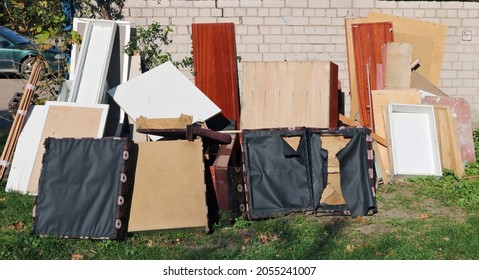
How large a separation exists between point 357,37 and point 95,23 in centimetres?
374

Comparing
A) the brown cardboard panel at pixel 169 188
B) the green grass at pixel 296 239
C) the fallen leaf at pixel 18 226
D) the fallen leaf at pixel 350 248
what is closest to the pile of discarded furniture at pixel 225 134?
the brown cardboard panel at pixel 169 188

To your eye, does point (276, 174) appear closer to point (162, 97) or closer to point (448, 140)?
point (162, 97)

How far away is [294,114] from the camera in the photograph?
912 cm

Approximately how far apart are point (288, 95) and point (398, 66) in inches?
66.7

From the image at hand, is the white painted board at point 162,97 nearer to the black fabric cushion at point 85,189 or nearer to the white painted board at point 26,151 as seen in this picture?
the white painted board at point 26,151

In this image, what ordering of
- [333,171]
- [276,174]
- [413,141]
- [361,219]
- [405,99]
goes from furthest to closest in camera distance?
[405,99] → [413,141] → [333,171] → [276,174] → [361,219]

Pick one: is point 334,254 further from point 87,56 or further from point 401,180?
point 87,56

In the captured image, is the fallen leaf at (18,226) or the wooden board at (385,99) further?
the wooden board at (385,99)

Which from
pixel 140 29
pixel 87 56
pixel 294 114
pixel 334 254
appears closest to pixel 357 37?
pixel 294 114

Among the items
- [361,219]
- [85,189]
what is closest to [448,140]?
[361,219]

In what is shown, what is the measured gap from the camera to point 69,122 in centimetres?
841

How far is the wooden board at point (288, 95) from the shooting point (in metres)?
9.11

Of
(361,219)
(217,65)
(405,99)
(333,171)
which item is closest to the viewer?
(361,219)

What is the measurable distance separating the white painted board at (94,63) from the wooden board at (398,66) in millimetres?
3846
